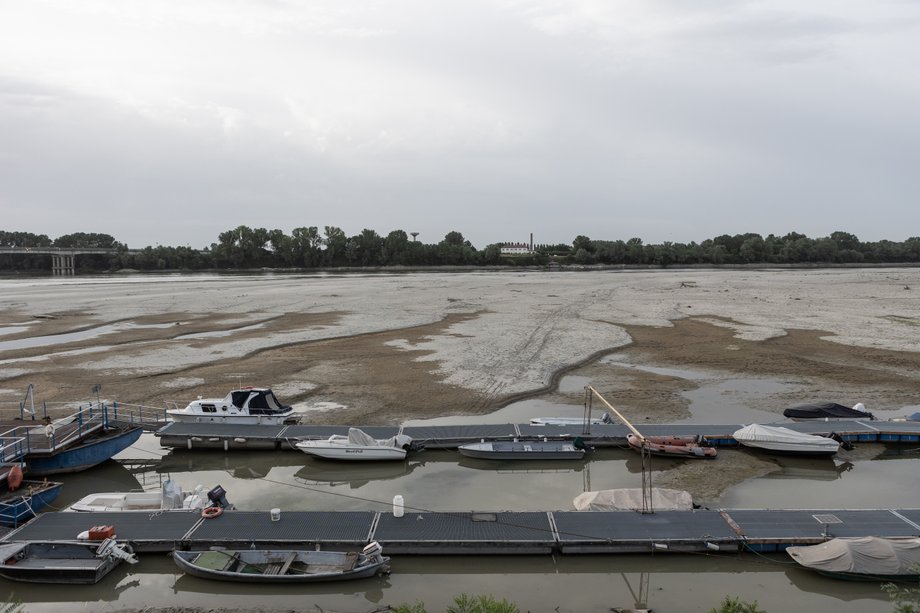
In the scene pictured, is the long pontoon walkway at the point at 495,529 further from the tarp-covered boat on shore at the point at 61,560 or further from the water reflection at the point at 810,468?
the water reflection at the point at 810,468

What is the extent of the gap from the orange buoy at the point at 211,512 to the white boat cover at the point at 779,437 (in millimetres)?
21696

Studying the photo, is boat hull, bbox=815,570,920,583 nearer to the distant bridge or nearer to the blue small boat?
the blue small boat

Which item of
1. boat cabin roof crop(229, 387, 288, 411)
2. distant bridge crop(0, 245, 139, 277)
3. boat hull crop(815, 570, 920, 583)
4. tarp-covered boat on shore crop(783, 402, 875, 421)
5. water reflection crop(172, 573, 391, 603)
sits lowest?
water reflection crop(172, 573, 391, 603)

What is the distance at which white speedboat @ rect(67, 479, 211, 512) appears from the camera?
20234mm

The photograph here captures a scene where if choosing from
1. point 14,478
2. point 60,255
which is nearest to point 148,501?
point 14,478

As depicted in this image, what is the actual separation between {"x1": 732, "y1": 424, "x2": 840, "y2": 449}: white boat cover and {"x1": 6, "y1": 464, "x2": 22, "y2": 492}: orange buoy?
1152 inches

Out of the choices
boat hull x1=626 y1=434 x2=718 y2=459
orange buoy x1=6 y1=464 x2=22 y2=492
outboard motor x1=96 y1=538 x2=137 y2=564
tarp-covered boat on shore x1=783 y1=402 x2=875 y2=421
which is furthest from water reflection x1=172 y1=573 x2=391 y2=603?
tarp-covered boat on shore x1=783 y1=402 x2=875 y2=421

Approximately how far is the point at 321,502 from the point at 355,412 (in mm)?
9825

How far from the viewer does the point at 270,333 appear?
55.4 metres

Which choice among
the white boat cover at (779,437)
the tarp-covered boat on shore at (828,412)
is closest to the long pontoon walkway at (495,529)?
the white boat cover at (779,437)

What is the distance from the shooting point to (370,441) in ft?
84.4

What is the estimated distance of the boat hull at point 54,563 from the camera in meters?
16.6

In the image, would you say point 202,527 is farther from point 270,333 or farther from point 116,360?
point 270,333

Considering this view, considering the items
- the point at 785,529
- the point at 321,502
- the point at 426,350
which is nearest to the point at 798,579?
the point at 785,529
